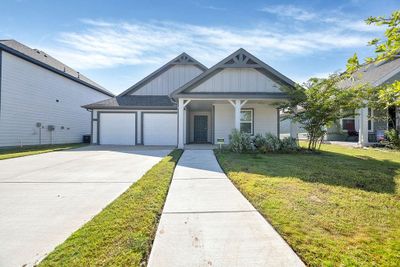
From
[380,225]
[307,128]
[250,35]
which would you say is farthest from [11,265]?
[250,35]

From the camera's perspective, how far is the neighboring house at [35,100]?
13.4 m

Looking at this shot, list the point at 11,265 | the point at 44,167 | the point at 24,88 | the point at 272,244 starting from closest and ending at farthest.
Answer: the point at 11,265 → the point at 272,244 → the point at 44,167 → the point at 24,88

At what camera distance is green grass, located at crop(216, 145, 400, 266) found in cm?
235

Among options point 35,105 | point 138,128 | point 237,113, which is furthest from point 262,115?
point 35,105

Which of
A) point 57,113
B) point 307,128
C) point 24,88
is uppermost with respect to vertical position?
point 24,88

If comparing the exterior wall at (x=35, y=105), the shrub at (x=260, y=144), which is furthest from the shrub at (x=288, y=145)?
the exterior wall at (x=35, y=105)

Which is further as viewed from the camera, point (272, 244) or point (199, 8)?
point (199, 8)

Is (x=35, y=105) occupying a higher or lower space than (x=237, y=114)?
higher

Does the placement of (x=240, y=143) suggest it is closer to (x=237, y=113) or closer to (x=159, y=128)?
(x=237, y=113)

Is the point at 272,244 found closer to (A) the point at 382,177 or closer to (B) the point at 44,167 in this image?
(A) the point at 382,177

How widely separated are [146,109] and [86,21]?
6.45m

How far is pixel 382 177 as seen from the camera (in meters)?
Result: 5.81

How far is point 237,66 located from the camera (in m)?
11.6

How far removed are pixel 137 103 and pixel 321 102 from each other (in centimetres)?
1163
